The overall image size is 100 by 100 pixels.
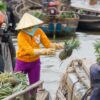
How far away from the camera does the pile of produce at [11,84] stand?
5.42 m

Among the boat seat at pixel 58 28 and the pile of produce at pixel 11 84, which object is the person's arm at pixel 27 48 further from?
the boat seat at pixel 58 28

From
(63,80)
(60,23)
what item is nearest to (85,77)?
(63,80)

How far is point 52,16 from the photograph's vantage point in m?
17.9

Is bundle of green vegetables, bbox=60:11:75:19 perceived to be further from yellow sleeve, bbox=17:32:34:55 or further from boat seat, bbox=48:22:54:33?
yellow sleeve, bbox=17:32:34:55

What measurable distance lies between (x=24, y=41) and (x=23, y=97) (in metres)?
1.85

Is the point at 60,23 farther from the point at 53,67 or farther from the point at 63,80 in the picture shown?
the point at 63,80

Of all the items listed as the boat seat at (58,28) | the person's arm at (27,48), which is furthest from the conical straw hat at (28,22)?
the boat seat at (58,28)

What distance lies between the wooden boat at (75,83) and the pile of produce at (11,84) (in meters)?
0.81

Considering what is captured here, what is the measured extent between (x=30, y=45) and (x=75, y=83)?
952mm

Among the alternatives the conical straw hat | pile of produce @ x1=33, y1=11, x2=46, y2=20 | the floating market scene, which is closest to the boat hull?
pile of produce @ x1=33, y1=11, x2=46, y2=20

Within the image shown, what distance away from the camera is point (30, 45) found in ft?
23.1

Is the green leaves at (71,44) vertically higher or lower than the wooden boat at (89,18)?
higher

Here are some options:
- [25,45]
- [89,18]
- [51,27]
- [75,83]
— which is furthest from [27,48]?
[89,18]

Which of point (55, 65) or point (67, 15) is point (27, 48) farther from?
point (67, 15)
